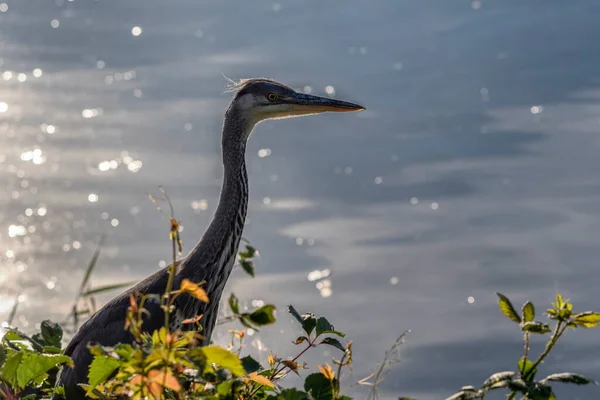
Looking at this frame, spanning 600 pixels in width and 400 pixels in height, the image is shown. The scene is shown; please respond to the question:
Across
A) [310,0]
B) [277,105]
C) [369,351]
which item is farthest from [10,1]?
[277,105]

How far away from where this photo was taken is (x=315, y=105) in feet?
19.7

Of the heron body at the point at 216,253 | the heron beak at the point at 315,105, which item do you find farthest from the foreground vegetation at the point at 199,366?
the heron beak at the point at 315,105

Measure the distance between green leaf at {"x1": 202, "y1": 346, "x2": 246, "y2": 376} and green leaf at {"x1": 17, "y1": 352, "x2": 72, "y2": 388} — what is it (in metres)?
0.52

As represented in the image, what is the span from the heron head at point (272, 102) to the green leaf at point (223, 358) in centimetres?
344

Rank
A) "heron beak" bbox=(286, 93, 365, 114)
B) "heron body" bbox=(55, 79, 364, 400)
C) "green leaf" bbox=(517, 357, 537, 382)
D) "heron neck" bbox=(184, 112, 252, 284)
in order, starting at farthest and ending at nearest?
"heron beak" bbox=(286, 93, 365, 114)
"heron neck" bbox=(184, 112, 252, 284)
"heron body" bbox=(55, 79, 364, 400)
"green leaf" bbox=(517, 357, 537, 382)

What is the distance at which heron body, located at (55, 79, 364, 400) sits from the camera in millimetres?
4887

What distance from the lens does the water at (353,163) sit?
345 inches

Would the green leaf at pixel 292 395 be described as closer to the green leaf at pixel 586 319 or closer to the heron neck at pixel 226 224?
the green leaf at pixel 586 319

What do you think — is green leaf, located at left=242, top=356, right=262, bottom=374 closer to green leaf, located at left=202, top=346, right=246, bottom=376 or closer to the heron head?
green leaf, located at left=202, top=346, right=246, bottom=376

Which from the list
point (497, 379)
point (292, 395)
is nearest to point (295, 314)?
point (292, 395)

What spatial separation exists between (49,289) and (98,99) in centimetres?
427

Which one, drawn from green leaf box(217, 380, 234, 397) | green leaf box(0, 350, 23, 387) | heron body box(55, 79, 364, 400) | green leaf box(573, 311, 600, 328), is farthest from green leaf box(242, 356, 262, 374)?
heron body box(55, 79, 364, 400)

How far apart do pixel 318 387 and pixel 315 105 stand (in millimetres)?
3247

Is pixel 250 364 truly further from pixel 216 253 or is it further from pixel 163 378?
pixel 216 253
